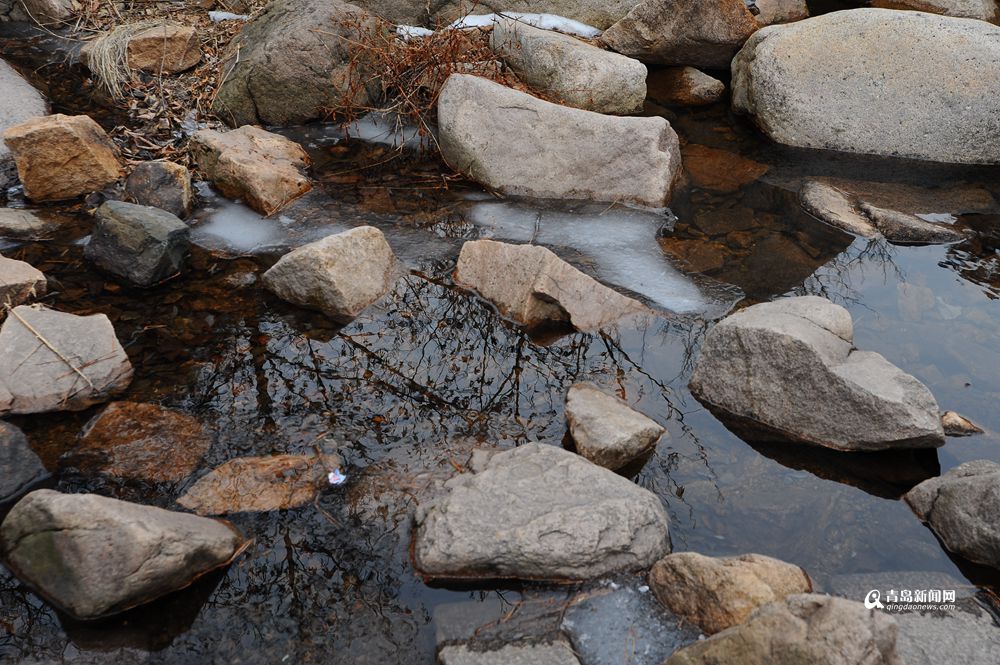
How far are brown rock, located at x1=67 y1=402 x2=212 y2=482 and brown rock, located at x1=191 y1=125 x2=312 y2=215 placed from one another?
1.88 metres

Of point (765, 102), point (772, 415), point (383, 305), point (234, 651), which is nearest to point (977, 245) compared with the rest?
point (765, 102)

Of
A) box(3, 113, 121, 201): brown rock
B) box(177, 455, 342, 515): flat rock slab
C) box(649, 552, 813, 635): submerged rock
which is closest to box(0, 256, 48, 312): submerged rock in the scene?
box(3, 113, 121, 201): brown rock

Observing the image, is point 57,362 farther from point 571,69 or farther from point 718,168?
point 718,168

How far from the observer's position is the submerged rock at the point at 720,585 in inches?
104

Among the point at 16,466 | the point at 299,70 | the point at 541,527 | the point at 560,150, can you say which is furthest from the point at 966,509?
the point at 299,70

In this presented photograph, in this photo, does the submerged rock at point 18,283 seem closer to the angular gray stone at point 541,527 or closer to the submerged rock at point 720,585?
the angular gray stone at point 541,527

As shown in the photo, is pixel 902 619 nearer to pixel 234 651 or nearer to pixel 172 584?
pixel 234 651

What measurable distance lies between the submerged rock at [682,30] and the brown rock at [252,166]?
117 inches

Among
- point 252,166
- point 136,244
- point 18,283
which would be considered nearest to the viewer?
point 18,283

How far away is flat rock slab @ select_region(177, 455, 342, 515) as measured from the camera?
3129 mm

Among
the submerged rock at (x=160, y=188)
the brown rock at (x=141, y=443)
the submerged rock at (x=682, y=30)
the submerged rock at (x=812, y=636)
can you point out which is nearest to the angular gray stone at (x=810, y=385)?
the submerged rock at (x=812, y=636)

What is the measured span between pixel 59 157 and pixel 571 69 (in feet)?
11.5

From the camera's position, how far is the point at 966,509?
303cm

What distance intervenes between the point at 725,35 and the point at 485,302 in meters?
3.64
